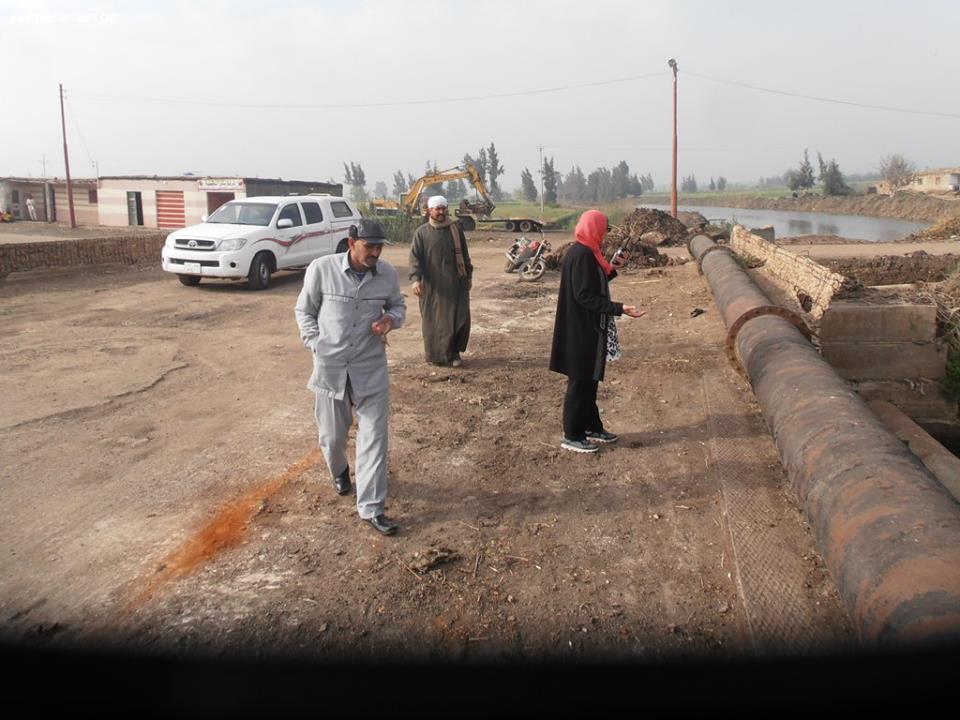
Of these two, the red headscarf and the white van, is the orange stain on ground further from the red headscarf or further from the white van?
the white van

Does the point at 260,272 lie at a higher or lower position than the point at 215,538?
higher

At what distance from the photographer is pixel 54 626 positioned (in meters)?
3.05

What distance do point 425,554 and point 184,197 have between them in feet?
119

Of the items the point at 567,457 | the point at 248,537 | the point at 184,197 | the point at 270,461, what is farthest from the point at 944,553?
the point at 184,197

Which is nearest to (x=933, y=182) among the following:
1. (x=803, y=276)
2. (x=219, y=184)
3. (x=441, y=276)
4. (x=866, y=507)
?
(x=219, y=184)

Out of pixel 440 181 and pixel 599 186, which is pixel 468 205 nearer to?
pixel 440 181

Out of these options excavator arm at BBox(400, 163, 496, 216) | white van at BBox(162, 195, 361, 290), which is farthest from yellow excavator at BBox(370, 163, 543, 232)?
white van at BBox(162, 195, 361, 290)

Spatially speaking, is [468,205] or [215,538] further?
[468,205]

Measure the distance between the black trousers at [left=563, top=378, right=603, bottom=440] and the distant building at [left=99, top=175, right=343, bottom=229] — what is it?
30557mm

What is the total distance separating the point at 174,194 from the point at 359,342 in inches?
1422

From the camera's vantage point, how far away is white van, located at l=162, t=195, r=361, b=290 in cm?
1231

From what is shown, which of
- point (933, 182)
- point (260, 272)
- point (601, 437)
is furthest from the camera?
point (933, 182)

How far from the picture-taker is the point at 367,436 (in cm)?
398

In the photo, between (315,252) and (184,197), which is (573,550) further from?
(184,197)
